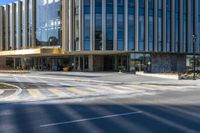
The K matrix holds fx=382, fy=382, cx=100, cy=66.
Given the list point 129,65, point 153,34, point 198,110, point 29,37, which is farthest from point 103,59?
point 198,110

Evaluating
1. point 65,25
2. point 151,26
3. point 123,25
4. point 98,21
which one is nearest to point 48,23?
point 65,25

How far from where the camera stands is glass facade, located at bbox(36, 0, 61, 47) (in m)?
62.4

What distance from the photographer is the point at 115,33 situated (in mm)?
55812

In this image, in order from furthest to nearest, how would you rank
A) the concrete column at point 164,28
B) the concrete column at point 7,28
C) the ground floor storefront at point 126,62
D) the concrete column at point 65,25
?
1. the concrete column at point 7,28
2. the concrete column at point 65,25
3. the ground floor storefront at point 126,62
4. the concrete column at point 164,28

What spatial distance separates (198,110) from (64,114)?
4969 mm

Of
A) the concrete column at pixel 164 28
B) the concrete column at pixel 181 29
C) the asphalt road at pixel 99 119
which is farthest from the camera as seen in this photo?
the concrete column at pixel 181 29

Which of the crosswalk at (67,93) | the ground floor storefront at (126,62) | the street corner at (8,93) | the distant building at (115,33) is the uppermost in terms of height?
the distant building at (115,33)

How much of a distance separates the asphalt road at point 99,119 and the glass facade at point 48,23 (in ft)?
154

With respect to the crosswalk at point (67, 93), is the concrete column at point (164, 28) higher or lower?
higher

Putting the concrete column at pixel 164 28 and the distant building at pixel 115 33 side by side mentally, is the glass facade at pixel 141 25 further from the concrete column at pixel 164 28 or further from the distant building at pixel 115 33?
the concrete column at pixel 164 28

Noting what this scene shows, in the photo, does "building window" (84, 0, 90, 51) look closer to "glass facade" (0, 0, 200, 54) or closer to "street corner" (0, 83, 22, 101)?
"glass facade" (0, 0, 200, 54)

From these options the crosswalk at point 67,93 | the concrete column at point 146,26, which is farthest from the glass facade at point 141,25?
the crosswalk at point 67,93

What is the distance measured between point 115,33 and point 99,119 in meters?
44.4

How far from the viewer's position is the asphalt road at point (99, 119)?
33.4 ft
